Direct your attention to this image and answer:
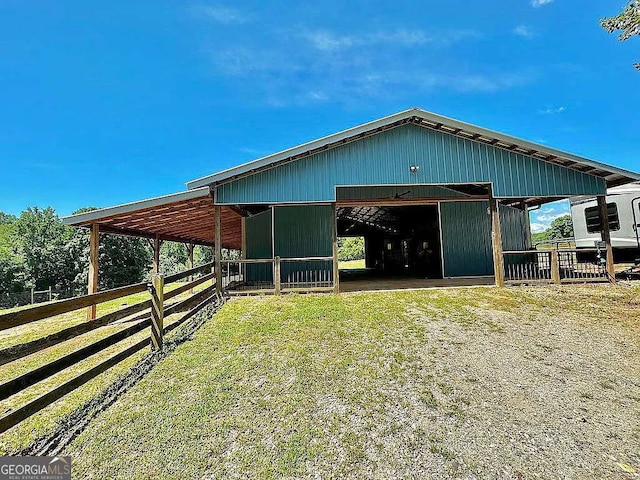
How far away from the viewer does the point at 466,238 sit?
12.1 meters

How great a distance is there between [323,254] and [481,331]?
657 centimetres

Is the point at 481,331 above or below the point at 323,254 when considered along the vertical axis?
below

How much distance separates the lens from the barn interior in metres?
14.7

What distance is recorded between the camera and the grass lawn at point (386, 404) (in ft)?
9.00

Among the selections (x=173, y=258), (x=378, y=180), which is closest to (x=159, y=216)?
(x=378, y=180)

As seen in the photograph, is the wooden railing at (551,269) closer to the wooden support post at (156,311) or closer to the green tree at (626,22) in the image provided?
the green tree at (626,22)

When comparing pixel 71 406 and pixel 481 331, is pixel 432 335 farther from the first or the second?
pixel 71 406

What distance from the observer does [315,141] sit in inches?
362

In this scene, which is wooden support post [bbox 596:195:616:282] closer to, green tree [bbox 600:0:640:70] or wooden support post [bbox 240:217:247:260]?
green tree [bbox 600:0:640:70]

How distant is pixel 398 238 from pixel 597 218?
9.31m

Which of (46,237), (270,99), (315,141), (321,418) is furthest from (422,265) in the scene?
(46,237)

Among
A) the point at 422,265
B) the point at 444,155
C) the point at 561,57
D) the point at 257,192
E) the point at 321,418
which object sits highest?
the point at 561,57

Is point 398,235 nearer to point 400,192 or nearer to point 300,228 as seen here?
point 400,192

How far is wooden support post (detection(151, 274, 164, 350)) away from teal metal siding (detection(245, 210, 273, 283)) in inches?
244
